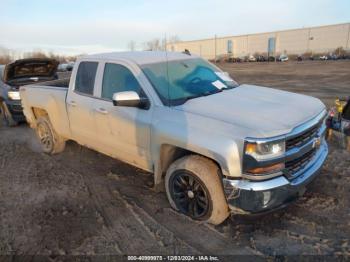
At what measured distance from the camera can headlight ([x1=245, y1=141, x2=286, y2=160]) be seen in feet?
8.96

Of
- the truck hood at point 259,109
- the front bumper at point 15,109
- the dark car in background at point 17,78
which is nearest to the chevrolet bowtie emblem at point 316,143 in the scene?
the truck hood at point 259,109

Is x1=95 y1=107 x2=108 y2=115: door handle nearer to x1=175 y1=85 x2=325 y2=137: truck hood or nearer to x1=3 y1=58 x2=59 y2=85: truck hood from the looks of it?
x1=175 y1=85 x2=325 y2=137: truck hood

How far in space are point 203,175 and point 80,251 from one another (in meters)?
1.46

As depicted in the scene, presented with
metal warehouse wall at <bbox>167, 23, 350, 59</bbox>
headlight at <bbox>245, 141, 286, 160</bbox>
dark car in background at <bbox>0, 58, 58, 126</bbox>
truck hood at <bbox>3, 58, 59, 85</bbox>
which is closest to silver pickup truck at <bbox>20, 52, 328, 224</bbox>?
headlight at <bbox>245, 141, 286, 160</bbox>

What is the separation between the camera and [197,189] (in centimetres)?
329

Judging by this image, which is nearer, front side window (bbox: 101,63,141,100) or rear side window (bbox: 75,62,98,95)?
front side window (bbox: 101,63,141,100)

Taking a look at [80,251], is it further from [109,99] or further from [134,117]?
[109,99]

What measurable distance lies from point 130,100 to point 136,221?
1.41 meters

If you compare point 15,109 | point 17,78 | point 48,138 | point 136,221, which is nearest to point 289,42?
point 17,78

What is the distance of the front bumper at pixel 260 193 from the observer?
9.23 feet

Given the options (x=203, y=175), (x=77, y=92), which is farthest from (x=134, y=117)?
(x=77, y=92)

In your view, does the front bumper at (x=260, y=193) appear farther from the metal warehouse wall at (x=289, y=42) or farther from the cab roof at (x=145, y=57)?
the metal warehouse wall at (x=289, y=42)

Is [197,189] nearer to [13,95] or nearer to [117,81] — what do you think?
[117,81]

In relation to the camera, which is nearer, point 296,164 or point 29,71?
point 296,164
